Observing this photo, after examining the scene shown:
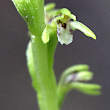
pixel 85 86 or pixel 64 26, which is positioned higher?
pixel 64 26

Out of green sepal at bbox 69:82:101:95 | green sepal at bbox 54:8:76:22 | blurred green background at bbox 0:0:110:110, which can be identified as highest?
blurred green background at bbox 0:0:110:110

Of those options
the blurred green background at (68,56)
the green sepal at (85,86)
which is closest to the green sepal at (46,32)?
the green sepal at (85,86)

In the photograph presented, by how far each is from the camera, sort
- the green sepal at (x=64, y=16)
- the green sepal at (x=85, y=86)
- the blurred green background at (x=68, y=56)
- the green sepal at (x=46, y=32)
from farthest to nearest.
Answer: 1. the blurred green background at (x=68, y=56)
2. the green sepal at (x=85, y=86)
3. the green sepal at (x=64, y=16)
4. the green sepal at (x=46, y=32)

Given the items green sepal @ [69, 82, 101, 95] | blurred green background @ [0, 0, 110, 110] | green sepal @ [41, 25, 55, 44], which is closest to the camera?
green sepal @ [41, 25, 55, 44]

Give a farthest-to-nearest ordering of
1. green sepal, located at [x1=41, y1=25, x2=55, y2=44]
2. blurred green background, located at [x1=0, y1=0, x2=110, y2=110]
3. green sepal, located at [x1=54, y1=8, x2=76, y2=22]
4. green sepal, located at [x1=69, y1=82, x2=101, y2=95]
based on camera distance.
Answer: blurred green background, located at [x1=0, y1=0, x2=110, y2=110] → green sepal, located at [x1=69, y1=82, x2=101, y2=95] → green sepal, located at [x1=54, y1=8, x2=76, y2=22] → green sepal, located at [x1=41, y1=25, x2=55, y2=44]

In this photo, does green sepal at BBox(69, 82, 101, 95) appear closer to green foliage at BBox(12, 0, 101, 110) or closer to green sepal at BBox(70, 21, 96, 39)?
green foliage at BBox(12, 0, 101, 110)

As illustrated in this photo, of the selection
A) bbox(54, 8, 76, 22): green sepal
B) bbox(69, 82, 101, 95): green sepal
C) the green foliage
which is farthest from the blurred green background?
bbox(54, 8, 76, 22): green sepal

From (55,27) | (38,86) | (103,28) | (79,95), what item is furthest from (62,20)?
(79,95)

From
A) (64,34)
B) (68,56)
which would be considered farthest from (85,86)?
(68,56)

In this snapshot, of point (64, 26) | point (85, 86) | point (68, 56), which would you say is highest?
point (68, 56)

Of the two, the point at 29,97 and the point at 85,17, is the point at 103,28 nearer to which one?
the point at 85,17

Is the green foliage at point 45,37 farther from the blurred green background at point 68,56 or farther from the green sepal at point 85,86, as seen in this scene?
the blurred green background at point 68,56

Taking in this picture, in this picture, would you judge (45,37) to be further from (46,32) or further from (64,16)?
(64,16)
